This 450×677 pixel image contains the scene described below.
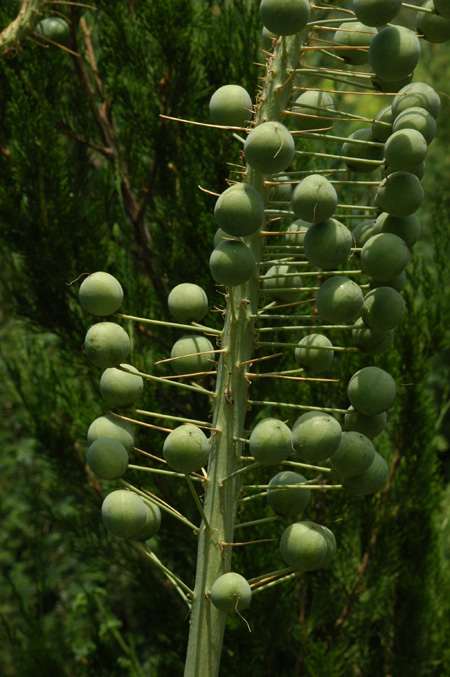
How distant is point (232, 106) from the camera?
1.26 metres

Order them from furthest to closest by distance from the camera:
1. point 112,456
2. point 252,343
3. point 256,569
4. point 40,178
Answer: point 40,178 → point 256,569 → point 252,343 → point 112,456

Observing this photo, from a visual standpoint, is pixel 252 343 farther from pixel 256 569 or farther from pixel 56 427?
pixel 56 427

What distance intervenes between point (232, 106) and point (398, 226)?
1.11ft

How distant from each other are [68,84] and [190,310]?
149cm

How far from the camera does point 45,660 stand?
2.53 metres

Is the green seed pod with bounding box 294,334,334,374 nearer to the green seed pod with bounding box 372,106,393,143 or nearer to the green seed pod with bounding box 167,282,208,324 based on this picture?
the green seed pod with bounding box 167,282,208,324

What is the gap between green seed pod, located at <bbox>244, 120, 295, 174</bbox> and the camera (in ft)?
3.58

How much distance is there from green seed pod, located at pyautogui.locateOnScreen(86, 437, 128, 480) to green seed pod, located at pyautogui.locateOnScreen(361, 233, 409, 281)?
460mm

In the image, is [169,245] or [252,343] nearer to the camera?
[252,343]

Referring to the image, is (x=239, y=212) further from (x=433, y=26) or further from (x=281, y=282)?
(x=433, y=26)

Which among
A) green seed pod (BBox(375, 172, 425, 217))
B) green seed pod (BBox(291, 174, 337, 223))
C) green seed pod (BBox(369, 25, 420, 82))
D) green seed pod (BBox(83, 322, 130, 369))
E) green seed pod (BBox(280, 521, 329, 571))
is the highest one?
green seed pod (BBox(369, 25, 420, 82))

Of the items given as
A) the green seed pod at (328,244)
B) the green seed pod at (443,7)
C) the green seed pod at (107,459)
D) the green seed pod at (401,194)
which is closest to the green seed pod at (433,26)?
the green seed pod at (443,7)

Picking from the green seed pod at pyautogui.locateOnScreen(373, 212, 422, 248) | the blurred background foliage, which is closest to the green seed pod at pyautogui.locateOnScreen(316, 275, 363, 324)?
the green seed pod at pyautogui.locateOnScreen(373, 212, 422, 248)

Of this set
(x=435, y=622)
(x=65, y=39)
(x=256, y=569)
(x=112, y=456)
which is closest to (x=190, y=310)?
(x=112, y=456)
